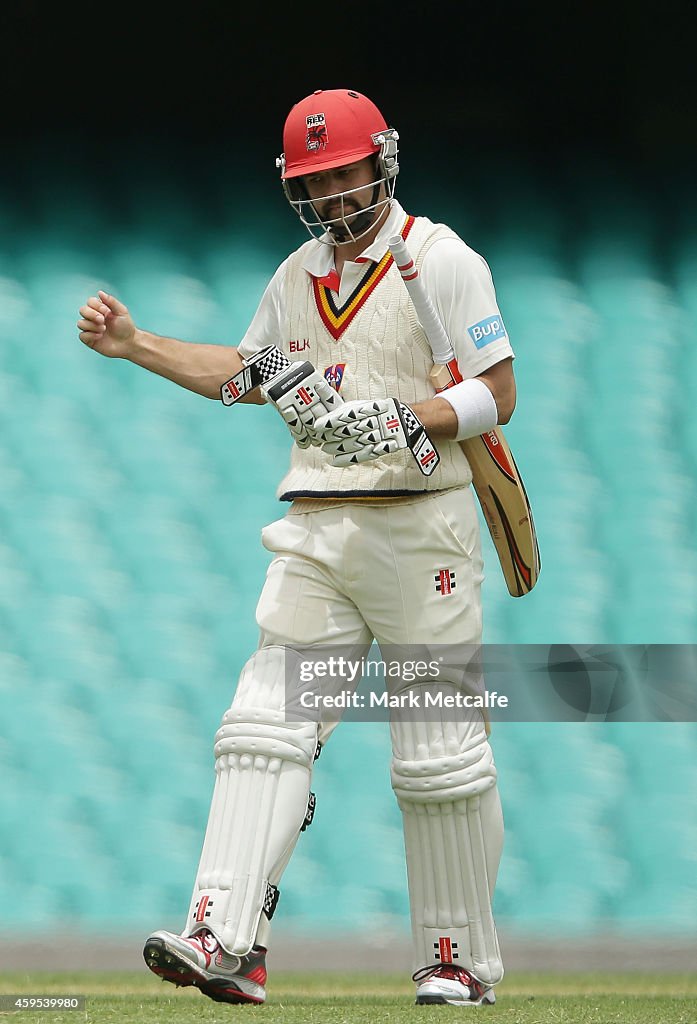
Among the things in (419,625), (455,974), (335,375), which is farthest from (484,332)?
(455,974)

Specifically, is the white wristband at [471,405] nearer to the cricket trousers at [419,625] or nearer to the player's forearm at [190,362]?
the cricket trousers at [419,625]

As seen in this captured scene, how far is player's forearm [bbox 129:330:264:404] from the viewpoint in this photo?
3.03 m

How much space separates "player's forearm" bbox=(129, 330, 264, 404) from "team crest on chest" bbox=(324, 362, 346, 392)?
9.5 inches

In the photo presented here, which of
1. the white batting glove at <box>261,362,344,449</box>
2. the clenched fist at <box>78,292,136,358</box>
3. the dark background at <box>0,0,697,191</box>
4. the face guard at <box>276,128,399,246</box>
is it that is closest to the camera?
the white batting glove at <box>261,362,344,449</box>

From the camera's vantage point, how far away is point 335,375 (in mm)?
2838

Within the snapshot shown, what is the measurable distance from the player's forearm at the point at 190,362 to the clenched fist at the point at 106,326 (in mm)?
39

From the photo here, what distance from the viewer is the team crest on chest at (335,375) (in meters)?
2.83

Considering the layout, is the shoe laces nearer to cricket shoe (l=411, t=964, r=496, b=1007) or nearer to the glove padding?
cricket shoe (l=411, t=964, r=496, b=1007)

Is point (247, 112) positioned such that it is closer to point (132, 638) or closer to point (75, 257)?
point (75, 257)

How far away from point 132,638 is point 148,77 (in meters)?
1.46

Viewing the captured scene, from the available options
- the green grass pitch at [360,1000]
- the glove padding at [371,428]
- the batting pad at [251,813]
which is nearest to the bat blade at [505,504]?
the glove padding at [371,428]

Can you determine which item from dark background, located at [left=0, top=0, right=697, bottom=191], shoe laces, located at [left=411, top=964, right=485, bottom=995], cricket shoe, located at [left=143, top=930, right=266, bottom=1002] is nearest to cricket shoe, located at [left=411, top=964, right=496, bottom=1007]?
shoe laces, located at [left=411, top=964, right=485, bottom=995]

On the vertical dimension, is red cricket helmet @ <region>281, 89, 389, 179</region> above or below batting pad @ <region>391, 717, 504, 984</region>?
above

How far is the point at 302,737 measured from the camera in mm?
2691
